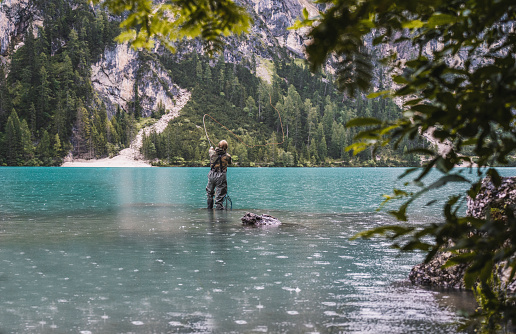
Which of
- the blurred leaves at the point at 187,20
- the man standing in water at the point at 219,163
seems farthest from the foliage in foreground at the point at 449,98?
the man standing in water at the point at 219,163

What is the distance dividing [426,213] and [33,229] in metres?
21.0

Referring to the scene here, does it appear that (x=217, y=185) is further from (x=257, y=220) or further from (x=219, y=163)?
(x=257, y=220)

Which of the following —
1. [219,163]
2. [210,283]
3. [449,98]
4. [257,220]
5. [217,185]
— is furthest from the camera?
[217,185]

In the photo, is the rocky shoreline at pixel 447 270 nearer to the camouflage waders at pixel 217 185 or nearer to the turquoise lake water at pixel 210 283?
the turquoise lake water at pixel 210 283

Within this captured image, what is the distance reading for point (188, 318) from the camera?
27.1 ft

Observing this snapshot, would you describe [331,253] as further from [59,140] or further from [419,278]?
[59,140]

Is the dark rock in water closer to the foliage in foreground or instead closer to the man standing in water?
the man standing in water

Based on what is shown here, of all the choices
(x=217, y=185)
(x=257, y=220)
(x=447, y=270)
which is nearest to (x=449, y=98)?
(x=447, y=270)

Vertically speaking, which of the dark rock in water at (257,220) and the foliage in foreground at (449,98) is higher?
the foliage in foreground at (449,98)

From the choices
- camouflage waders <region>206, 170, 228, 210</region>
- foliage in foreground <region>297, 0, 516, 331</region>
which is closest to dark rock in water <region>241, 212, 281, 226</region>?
camouflage waders <region>206, 170, 228, 210</region>

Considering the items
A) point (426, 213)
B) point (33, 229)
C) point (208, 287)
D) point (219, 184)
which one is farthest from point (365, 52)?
point (426, 213)

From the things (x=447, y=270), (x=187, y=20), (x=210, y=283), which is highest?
(x=187, y=20)

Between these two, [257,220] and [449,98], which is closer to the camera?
[449,98]

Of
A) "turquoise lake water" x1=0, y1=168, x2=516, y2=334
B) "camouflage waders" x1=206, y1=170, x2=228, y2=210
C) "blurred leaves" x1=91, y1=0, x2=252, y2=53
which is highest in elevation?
"blurred leaves" x1=91, y1=0, x2=252, y2=53
